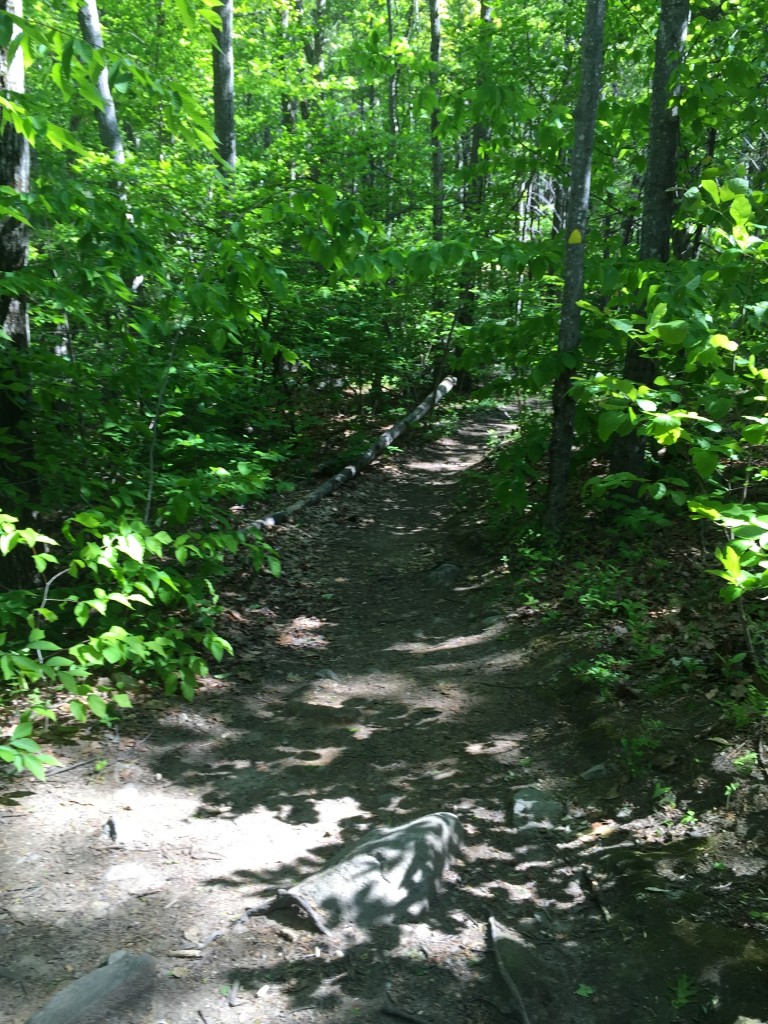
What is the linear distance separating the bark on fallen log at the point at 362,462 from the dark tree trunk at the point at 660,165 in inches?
143

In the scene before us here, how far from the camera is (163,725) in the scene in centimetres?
466

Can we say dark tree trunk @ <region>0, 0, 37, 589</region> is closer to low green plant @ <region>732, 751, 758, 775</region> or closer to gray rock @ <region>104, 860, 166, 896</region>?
gray rock @ <region>104, 860, 166, 896</region>

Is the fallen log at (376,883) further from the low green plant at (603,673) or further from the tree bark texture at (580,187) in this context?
the tree bark texture at (580,187)

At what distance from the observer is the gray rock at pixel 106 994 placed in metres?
2.48

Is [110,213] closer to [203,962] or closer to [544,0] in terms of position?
[203,962]

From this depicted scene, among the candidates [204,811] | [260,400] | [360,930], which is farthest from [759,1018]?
[260,400]

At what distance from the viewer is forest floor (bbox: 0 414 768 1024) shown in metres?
2.72

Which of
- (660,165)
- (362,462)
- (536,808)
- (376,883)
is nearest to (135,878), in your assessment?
(376,883)

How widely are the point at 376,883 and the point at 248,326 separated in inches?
159

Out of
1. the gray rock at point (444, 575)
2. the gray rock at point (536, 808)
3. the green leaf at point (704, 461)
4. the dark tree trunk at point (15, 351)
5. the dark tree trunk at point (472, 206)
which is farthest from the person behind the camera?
the dark tree trunk at point (472, 206)

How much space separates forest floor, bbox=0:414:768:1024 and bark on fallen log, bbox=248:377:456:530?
2109 mm

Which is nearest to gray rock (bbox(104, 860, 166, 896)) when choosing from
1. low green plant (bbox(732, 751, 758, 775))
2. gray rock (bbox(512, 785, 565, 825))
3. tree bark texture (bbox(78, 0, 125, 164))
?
gray rock (bbox(512, 785, 565, 825))

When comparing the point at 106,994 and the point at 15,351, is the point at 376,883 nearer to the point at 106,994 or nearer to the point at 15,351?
the point at 106,994

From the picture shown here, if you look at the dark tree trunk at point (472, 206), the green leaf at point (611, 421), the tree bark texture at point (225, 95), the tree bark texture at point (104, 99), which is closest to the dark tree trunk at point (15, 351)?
the green leaf at point (611, 421)
